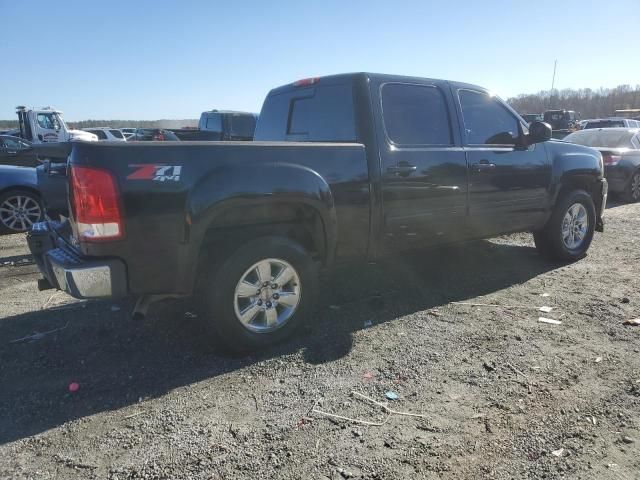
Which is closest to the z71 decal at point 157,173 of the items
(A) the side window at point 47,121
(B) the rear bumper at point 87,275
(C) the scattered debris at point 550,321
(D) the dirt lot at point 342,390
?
(B) the rear bumper at point 87,275

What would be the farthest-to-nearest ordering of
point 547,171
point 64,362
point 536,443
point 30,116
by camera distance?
point 30,116
point 547,171
point 64,362
point 536,443

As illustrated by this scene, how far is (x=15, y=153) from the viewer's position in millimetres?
12555

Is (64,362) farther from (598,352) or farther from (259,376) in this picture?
(598,352)

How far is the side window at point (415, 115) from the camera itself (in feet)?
13.5

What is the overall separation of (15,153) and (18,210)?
6.43 metres

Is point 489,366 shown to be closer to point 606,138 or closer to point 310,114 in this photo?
point 310,114

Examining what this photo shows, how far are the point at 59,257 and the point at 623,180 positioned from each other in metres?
11.3

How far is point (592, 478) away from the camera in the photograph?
226 cm

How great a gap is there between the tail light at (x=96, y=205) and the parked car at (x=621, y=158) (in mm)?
10584

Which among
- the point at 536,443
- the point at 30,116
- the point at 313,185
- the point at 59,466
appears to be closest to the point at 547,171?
the point at 313,185

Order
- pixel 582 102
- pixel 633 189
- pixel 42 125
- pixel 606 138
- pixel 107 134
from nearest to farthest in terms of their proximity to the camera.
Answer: pixel 633 189 → pixel 606 138 → pixel 42 125 → pixel 107 134 → pixel 582 102

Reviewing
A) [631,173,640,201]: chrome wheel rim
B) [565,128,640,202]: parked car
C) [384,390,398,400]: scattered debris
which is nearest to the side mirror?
[384,390,398,400]: scattered debris

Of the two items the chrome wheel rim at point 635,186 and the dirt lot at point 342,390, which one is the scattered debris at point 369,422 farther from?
the chrome wheel rim at point 635,186

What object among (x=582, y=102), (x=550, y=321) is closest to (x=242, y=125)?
(x=550, y=321)
